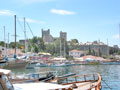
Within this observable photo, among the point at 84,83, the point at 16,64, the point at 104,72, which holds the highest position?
the point at 84,83

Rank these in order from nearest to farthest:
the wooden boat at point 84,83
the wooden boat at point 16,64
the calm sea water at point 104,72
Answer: the wooden boat at point 84,83 → the calm sea water at point 104,72 → the wooden boat at point 16,64

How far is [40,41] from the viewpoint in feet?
536

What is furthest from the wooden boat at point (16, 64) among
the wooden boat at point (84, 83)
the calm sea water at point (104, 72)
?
the wooden boat at point (84, 83)

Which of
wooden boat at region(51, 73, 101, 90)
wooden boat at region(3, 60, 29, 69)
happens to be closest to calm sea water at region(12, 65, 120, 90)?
wooden boat at region(3, 60, 29, 69)

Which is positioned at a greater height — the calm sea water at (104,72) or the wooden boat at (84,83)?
the wooden boat at (84,83)

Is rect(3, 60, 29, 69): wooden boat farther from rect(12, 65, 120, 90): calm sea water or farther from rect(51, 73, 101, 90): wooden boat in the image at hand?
rect(51, 73, 101, 90): wooden boat

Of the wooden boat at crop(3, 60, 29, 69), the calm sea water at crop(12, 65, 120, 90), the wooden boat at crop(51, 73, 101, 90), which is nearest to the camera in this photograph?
the wooden boat at crop(51, 73, 101, 90)

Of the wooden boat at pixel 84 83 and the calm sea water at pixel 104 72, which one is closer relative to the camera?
the wooden boat at pixel 84 83

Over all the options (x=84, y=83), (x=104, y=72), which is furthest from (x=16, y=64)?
(x=84, y=83)

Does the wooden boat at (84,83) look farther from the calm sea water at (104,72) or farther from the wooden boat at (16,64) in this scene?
the wooden boat at (16,64)

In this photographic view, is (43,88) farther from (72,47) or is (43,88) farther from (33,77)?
(72,47)

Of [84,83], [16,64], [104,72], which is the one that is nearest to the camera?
[84,83]

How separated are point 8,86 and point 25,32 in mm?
55837

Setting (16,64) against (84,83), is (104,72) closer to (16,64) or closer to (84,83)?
(16,64)
